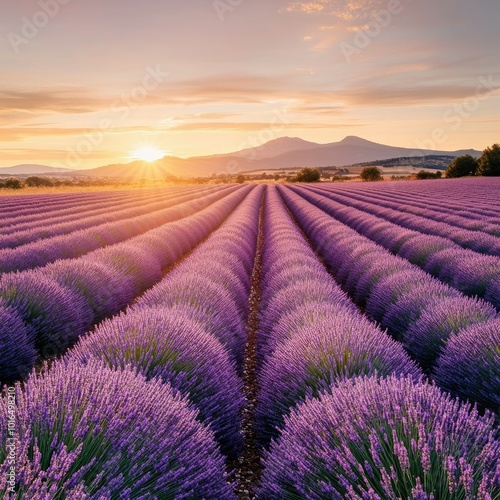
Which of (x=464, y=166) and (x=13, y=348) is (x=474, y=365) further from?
(x=464, y=166)

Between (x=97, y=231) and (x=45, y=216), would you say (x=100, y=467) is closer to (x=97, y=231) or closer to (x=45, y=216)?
(x=97, y=231)

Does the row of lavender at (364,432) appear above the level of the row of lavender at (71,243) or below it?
above

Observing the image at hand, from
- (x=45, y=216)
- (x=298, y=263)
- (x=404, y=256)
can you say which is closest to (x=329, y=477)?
(x=298, y=263)

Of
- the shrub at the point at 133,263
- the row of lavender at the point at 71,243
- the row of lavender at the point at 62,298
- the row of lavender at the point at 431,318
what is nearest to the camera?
the row of lavender at the point at 431,318

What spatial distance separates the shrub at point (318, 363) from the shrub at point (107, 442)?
89cm

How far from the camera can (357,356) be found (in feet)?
9.87

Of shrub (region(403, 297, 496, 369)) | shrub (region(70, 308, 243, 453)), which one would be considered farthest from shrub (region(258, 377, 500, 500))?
shrub (region(403, 297, 496, 369))

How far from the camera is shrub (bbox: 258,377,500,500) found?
1.57 metres

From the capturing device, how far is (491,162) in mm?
56188

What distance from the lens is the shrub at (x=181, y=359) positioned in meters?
2.82

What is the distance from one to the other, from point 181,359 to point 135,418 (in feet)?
3.27

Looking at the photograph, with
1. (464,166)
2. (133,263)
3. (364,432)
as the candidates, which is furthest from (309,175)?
(364,432)

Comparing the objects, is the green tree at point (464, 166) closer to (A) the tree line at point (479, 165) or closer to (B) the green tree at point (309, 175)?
(A) the tree line at point (479, 165)

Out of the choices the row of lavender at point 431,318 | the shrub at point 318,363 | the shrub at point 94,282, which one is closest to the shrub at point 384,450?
the shrub at point 318,363
